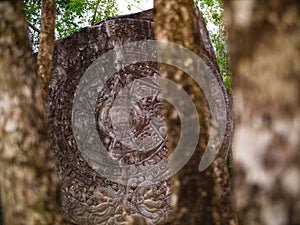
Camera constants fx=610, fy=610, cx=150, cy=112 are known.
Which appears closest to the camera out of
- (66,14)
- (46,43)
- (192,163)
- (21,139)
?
(21,139)

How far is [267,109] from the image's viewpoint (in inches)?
66.1

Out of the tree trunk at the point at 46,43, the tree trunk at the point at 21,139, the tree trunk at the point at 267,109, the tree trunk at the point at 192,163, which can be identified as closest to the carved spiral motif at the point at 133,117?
the tree trunk at the point at 46,43

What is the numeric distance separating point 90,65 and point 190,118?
3.57 metres

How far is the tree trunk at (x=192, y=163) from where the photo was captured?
3.04 meters

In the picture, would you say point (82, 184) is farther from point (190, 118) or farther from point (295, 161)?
point (295, 161)

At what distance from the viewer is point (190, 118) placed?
3.09 metres

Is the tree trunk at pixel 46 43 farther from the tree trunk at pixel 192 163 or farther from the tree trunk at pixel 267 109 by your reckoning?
the tree trunk at pixel 267 109

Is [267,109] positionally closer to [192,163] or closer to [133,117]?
[192,163]

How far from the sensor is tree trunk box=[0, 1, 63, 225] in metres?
2.63

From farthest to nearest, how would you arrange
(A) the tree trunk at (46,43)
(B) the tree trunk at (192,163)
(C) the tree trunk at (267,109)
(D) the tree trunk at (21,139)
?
(A) the tree trunk at (46,43)
(B) the tree trunk at (192,163)
(D) the tree trunk at (21,139)
(C) the tree trunk at (267,109)

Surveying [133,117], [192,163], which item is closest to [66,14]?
[133,117]

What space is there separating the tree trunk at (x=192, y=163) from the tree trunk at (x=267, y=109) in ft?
4.14

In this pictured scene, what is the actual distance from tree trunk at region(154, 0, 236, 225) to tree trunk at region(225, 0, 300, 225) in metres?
1.26

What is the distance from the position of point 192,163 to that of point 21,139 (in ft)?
3.16
